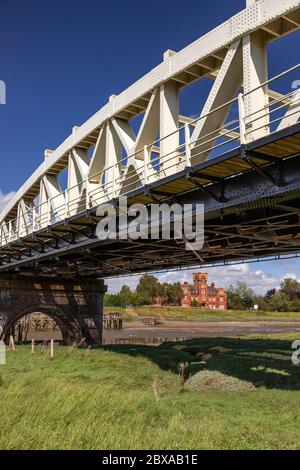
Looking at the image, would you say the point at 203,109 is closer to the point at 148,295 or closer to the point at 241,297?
the point at 148,295

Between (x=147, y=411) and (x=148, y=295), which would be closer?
(x=147, y=411)

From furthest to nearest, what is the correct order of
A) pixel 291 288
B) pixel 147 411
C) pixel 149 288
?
pixel 291 288 < pixel 149 288 < pixel 147 411

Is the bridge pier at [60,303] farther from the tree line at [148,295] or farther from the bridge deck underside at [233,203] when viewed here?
the tree line at [148,295]

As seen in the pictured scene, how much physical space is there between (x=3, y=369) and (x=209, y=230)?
11.9 meters

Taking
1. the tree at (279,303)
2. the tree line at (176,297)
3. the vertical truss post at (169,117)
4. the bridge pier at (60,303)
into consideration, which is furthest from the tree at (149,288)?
the vertical truss post at (169,117)

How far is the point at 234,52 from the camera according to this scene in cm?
1362

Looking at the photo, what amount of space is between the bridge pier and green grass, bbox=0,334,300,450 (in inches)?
569

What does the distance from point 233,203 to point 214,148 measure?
63.8 inches

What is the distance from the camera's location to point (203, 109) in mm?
14000

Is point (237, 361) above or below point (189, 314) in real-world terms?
above

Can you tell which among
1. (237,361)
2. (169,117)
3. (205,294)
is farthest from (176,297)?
(169,117)

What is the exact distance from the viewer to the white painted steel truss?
40.8ft
